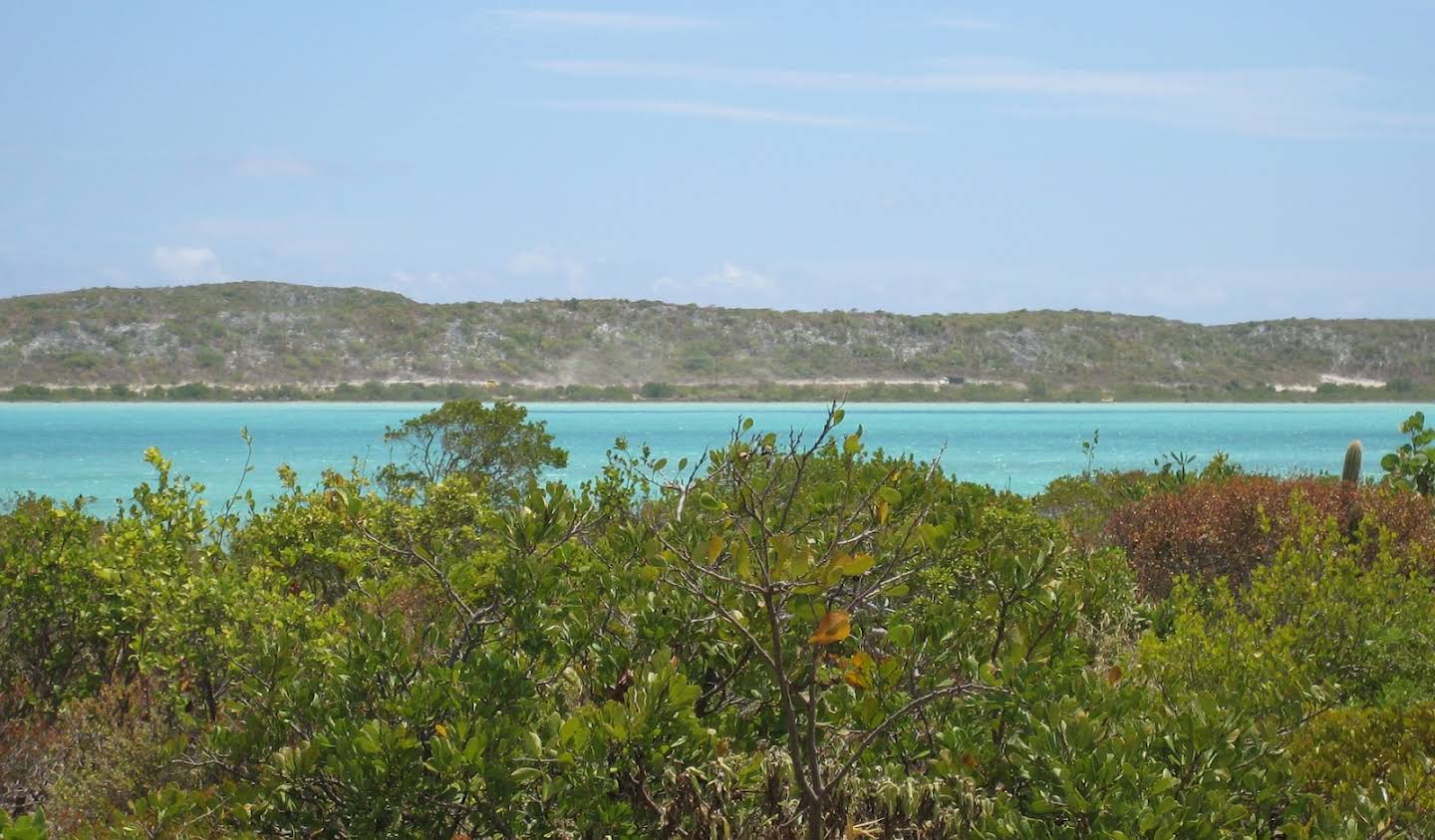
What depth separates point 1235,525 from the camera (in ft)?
36.0

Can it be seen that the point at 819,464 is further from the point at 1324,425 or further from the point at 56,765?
the point at 1324,425

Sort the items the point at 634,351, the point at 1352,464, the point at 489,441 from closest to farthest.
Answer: the point at 1352,464, the point at 489,441, the point at 634,351

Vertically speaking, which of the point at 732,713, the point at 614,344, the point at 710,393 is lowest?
the point at 710,393

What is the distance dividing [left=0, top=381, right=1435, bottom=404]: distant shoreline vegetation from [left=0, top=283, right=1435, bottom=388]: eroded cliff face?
0.83 metres

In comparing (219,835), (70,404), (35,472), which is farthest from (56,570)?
(70,404)

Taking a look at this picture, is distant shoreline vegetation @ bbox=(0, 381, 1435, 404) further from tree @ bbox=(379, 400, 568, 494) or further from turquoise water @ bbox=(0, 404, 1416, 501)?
tree @ bbox=(379, 400, 568, 494)

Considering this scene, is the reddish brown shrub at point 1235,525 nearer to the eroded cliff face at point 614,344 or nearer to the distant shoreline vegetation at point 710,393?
the distant shoreline vegetation at point 710,393

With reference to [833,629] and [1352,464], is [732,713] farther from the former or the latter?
[1352,464]

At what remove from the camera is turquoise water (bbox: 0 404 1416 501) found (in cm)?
5031

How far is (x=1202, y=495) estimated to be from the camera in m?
11.5

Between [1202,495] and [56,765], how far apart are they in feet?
28.5

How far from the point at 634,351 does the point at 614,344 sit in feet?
5.73

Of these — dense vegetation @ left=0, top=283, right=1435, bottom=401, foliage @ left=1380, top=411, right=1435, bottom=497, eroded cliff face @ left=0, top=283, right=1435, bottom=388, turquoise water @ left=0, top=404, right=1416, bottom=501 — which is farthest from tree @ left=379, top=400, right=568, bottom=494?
eroded cliff face @ left=0, top=283, right=1435, bottom=388

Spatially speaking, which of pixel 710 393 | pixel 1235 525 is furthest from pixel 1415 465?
pixel 710 393
